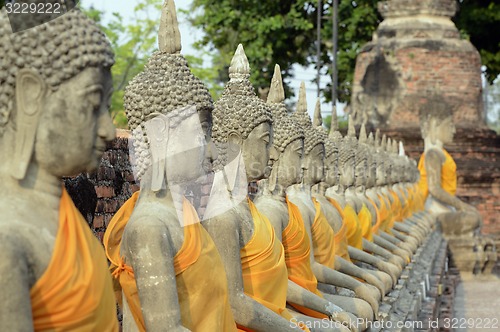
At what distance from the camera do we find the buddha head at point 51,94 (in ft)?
9.41

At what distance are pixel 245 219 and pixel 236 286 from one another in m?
0.41

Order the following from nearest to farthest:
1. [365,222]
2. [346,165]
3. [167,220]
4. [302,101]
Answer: [167,220] < [302,101] < [346,165] < [365,222]

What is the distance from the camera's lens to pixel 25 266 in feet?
8.93

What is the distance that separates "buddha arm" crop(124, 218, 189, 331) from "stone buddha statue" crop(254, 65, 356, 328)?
2.04 m

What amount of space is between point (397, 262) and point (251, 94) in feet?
15.1

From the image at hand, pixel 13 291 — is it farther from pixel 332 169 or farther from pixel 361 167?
pixel 361 167

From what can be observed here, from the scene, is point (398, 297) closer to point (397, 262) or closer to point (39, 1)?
point (397, 262)

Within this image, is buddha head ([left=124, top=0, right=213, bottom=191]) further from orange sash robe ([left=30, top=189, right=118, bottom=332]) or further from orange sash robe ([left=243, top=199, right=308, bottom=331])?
orange sash robe ([left=30, top=189, right=118, bottom=332])

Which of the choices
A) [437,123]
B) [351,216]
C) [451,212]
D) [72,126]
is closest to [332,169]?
[351,216]

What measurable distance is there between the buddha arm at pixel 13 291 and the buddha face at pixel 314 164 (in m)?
4.53

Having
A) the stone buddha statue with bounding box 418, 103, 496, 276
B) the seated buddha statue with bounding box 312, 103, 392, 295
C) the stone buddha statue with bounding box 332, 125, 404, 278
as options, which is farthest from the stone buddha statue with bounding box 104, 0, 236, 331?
the stone buddha statue with bounding box 418, 103, 496, 276

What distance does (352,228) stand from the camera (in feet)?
29.3

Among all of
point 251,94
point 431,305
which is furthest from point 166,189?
point 431,305

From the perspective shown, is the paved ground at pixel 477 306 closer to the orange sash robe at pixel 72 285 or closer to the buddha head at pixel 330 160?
the buddha head at pixel 330 160
